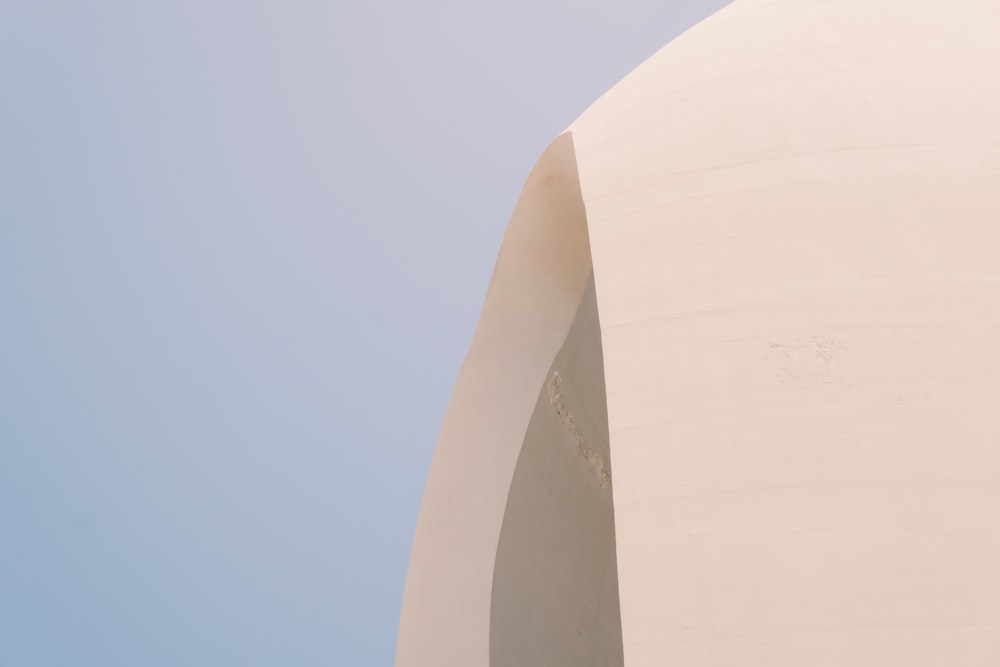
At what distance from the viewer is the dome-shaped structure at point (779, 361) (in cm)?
315

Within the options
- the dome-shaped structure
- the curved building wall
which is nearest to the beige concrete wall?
the dome-shaped structure

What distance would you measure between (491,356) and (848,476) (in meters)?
2.50

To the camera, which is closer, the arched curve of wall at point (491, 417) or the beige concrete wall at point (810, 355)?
the beige concrete wall at point (810, 355)

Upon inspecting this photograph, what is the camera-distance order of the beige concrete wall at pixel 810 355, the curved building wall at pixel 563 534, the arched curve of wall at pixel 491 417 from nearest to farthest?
the beige concrete wall at pixel 810 355, the arched curve of wall at pixel 491 417, the curved building wall at pixel 563 534

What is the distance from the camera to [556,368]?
5.54 metres

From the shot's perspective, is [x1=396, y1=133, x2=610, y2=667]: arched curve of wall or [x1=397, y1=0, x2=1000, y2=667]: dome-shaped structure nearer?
[x1=397, y1=0, x2=1000, y2=667]: dome-shaped structure

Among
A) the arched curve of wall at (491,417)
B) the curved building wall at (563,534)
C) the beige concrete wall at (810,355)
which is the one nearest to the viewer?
the beige concrete wall at (810,355)

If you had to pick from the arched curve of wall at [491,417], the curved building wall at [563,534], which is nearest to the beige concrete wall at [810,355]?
the arched curve of wall at [491,417]

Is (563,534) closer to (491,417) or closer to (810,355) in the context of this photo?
(491,417)

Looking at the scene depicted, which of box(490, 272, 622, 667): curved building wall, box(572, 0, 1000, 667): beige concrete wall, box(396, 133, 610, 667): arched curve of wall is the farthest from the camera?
box(490, 272, 622, 667): curved building wall

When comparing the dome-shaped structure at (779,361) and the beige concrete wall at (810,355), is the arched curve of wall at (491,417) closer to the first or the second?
the dome-shaped structure at (779,361)

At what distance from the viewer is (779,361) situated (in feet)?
11.6

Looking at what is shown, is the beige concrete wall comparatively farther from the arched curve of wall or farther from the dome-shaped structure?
the arched curve of wall

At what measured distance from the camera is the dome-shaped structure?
124 inches
